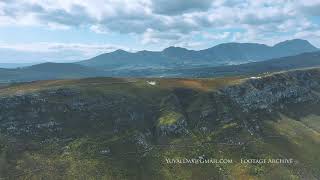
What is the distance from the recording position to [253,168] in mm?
194750

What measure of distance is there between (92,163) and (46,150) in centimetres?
2193

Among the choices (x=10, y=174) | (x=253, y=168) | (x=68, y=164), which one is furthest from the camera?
(x=253, y=168)

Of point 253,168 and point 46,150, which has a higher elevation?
point 46,150

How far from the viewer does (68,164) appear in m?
181

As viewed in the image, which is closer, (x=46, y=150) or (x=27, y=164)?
(x=27, y=164)

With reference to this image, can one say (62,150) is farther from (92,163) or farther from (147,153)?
(147,153)

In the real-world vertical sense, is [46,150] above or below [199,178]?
above

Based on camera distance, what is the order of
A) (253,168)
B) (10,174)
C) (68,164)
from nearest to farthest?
(10,174) → (68,164) → (253,168)

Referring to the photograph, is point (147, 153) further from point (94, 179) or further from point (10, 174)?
point (10, 174)

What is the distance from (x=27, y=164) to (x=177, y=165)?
65176 millimetres

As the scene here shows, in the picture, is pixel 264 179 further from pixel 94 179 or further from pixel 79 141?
pixel 79 141

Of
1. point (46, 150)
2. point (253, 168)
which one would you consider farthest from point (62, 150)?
point (253, 168)

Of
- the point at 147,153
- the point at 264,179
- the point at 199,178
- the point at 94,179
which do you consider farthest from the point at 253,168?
the point at 94,179

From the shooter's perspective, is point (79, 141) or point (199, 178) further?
point (79, 141)
